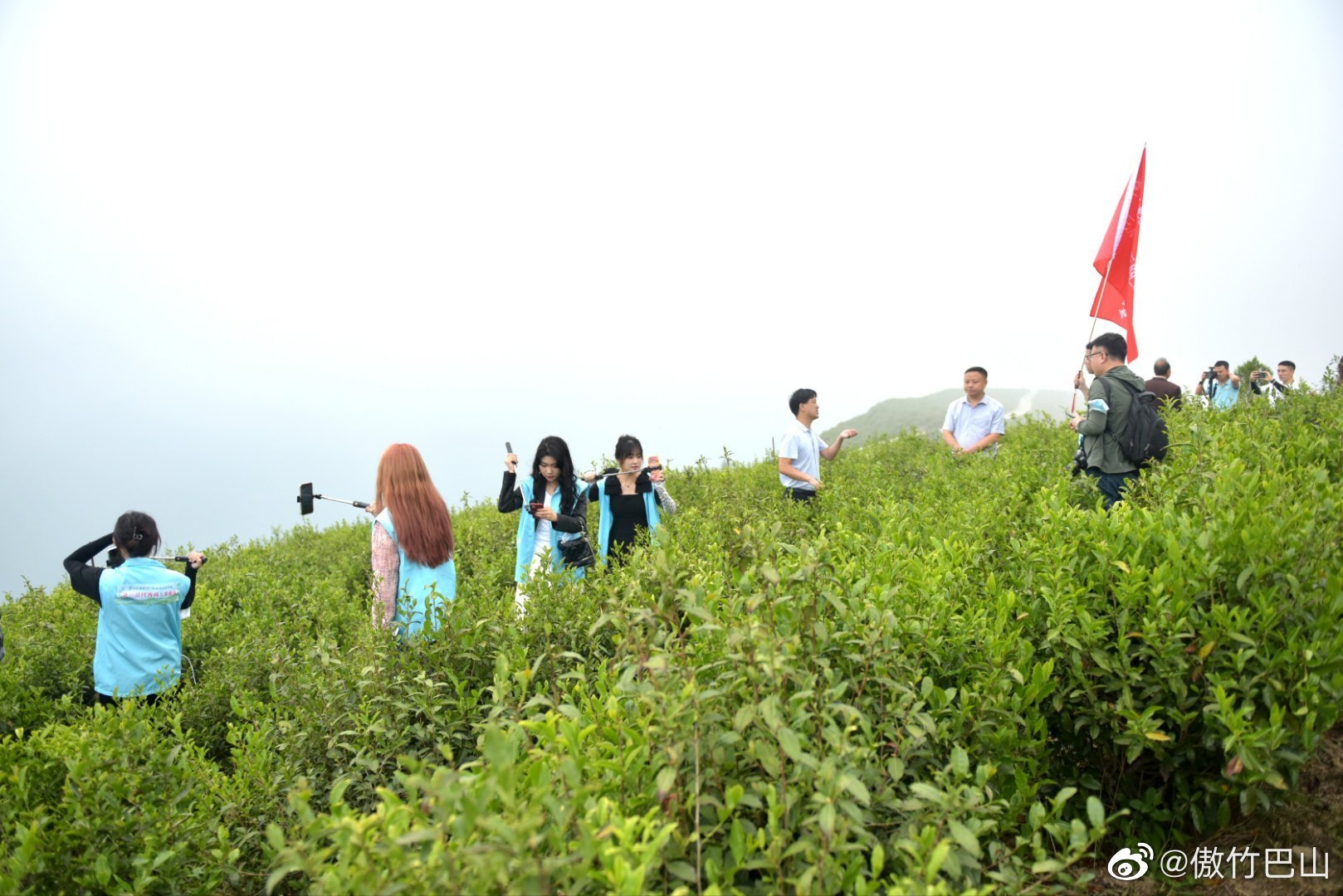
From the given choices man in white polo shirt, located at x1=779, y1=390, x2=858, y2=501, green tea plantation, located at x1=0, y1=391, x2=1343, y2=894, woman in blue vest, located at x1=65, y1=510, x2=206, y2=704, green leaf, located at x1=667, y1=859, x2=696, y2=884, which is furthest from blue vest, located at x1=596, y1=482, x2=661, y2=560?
green leaf, located at x1=667, y1=859, x2=696, y2=884

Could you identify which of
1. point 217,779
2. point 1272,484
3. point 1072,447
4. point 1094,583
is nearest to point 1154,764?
point 1094,583

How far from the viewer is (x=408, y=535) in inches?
211

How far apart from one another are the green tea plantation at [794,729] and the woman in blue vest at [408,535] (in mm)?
1015

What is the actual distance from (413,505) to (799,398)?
449cm

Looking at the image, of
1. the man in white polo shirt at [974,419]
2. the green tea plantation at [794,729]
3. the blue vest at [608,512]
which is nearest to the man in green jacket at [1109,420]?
the green tea plantation at [794,729]

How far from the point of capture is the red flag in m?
8.64

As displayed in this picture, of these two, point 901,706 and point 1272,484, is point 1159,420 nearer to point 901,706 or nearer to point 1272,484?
point 1272,484

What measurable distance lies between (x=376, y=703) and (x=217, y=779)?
32.2 inches

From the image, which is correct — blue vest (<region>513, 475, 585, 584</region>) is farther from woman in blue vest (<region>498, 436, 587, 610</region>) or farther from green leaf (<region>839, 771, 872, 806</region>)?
green leaf (<region>839, 771, 872, 806</region>)

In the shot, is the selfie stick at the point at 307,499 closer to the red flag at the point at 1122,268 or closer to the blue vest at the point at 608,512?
the blue vest at the point at 608,512

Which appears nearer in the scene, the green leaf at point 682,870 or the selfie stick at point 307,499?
the green leaf at point 682,870

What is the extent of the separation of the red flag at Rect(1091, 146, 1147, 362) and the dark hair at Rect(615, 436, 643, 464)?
5.53 metres

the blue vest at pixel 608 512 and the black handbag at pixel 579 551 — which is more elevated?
the blue vest at pixel 608 512

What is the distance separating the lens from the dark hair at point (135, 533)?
5457 mm
